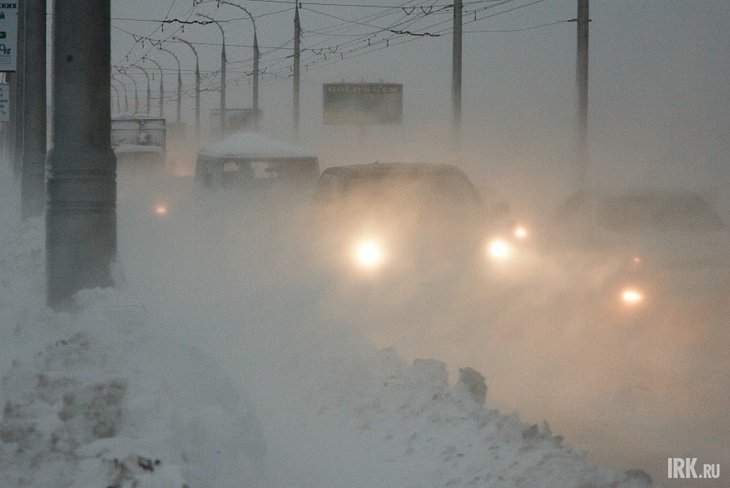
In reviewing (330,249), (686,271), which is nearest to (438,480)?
(686,271)

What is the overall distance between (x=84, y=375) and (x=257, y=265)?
28.3 feet

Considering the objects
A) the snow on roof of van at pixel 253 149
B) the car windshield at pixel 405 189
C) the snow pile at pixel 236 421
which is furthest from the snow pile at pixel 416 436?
the snow on roof of van at pixel 253 149

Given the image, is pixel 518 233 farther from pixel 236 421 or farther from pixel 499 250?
pixel 236 421

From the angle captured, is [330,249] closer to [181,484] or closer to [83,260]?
[83,260]

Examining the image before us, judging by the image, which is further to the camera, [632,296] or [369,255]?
[369,255]

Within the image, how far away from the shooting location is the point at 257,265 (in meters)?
14.3

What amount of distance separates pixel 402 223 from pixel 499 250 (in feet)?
3.88

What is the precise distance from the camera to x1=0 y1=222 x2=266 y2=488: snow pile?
457 cm

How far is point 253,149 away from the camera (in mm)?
23312

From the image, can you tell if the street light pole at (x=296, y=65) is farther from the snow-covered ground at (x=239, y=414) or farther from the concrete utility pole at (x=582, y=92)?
the snow-covered ground at (x=239, y=414)

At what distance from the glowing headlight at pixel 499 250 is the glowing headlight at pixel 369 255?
1.21m

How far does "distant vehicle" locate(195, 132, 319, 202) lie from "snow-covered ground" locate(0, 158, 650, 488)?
483 inches

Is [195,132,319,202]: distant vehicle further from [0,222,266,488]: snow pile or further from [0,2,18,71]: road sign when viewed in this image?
[0,222,266,488]: snow pile

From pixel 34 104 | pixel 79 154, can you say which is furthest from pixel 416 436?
pixel 34 104
